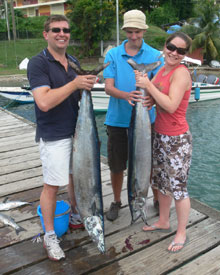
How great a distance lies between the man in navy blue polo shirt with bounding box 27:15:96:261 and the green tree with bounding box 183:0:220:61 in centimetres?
2552

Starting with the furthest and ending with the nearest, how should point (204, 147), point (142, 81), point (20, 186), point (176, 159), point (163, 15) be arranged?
point (163, 15), point (204, 147), point (20, 186), point (176, 159), point (142, 81)

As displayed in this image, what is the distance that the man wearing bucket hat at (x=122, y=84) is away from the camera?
249cm

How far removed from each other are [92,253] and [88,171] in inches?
28.1

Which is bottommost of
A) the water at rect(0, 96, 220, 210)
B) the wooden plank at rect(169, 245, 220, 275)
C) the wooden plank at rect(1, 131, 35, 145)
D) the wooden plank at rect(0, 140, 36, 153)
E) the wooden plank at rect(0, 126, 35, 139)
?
the water at rect(0, 96, 220, 210)

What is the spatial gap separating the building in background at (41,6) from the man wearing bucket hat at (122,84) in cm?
4311

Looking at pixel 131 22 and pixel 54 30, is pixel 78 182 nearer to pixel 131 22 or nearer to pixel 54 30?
pixel 54 30

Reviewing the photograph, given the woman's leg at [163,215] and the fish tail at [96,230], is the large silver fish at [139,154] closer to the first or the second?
the woman's leg at [163,215]

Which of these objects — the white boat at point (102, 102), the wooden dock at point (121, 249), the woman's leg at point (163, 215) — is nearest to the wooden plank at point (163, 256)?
the wooden dock at point (121, 249)

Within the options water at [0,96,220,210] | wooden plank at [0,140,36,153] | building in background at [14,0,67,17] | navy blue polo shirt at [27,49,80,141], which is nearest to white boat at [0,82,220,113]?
water at [0,96,220,210]

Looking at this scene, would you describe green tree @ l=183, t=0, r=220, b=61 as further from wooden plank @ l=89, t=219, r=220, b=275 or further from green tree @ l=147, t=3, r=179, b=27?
wooden plank @ l=89, t=219, r=220, b=275

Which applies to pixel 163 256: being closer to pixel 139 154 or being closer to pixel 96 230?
pixel 96 230

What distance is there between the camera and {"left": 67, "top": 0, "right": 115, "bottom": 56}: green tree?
26.0 meters

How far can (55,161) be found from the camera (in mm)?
2191

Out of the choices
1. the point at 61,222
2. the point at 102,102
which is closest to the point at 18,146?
the point at 61,222
